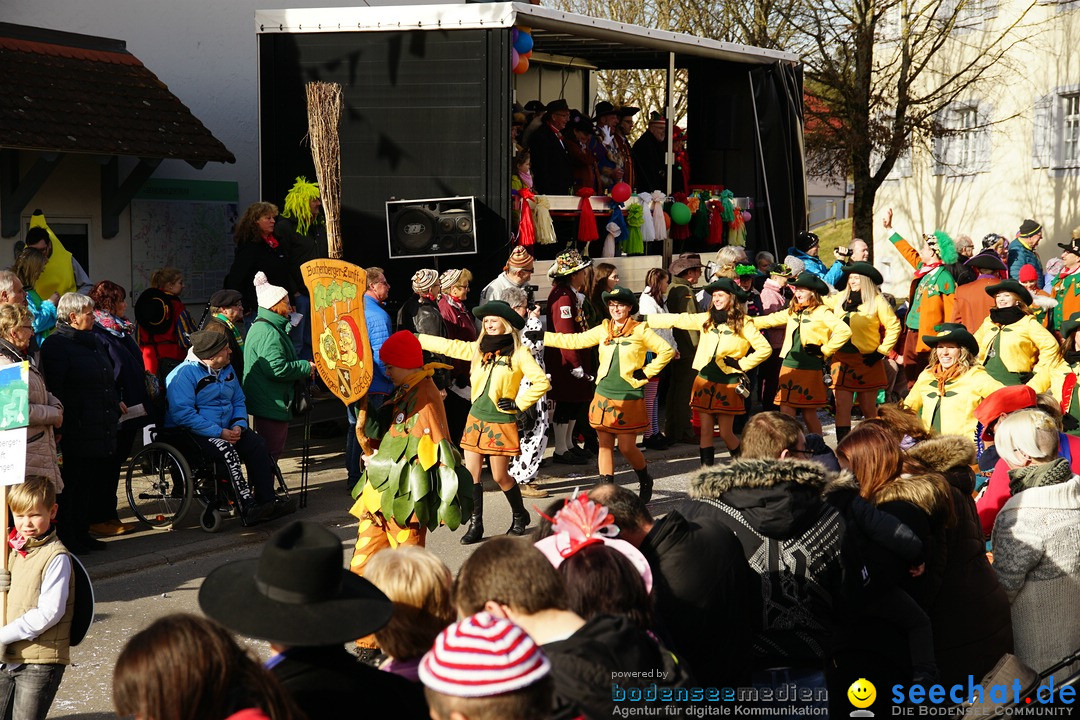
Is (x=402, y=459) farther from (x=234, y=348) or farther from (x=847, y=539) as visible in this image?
(x=234, y=348)

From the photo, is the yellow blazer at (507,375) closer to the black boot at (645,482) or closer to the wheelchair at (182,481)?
the black boot at (645,482)

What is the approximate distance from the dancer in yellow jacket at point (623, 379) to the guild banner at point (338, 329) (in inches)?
106

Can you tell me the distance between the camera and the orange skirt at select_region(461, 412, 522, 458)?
26.8 feet

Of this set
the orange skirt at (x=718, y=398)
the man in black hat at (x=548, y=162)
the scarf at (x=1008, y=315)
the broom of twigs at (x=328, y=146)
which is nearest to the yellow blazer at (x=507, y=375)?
the broom of twigs at (x=328, y=146)

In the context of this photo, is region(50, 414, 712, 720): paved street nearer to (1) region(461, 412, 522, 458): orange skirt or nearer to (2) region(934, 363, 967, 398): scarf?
(1) region(461, 412, 522, 458): orange skirt

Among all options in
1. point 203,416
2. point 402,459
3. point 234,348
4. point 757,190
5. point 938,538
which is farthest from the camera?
point 757,190

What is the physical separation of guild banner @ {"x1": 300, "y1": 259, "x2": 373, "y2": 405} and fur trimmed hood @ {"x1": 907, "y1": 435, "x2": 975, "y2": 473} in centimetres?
303

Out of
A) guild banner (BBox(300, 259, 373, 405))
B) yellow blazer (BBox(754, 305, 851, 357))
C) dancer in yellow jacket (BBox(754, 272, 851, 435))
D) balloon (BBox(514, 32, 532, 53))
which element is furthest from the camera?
balloon (BBox(514, 32, 532, 53))

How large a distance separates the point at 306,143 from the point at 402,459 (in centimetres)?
583

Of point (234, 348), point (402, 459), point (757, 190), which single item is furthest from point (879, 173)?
point (402, 459)

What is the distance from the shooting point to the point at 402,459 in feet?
19.7

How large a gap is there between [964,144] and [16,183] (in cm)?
2124

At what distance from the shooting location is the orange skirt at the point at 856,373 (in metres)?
10.6

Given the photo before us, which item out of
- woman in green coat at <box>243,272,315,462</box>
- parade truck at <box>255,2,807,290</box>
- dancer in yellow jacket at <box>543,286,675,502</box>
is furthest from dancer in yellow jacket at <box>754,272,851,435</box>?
woman in green coat at <box>243,272,315,462</box>
